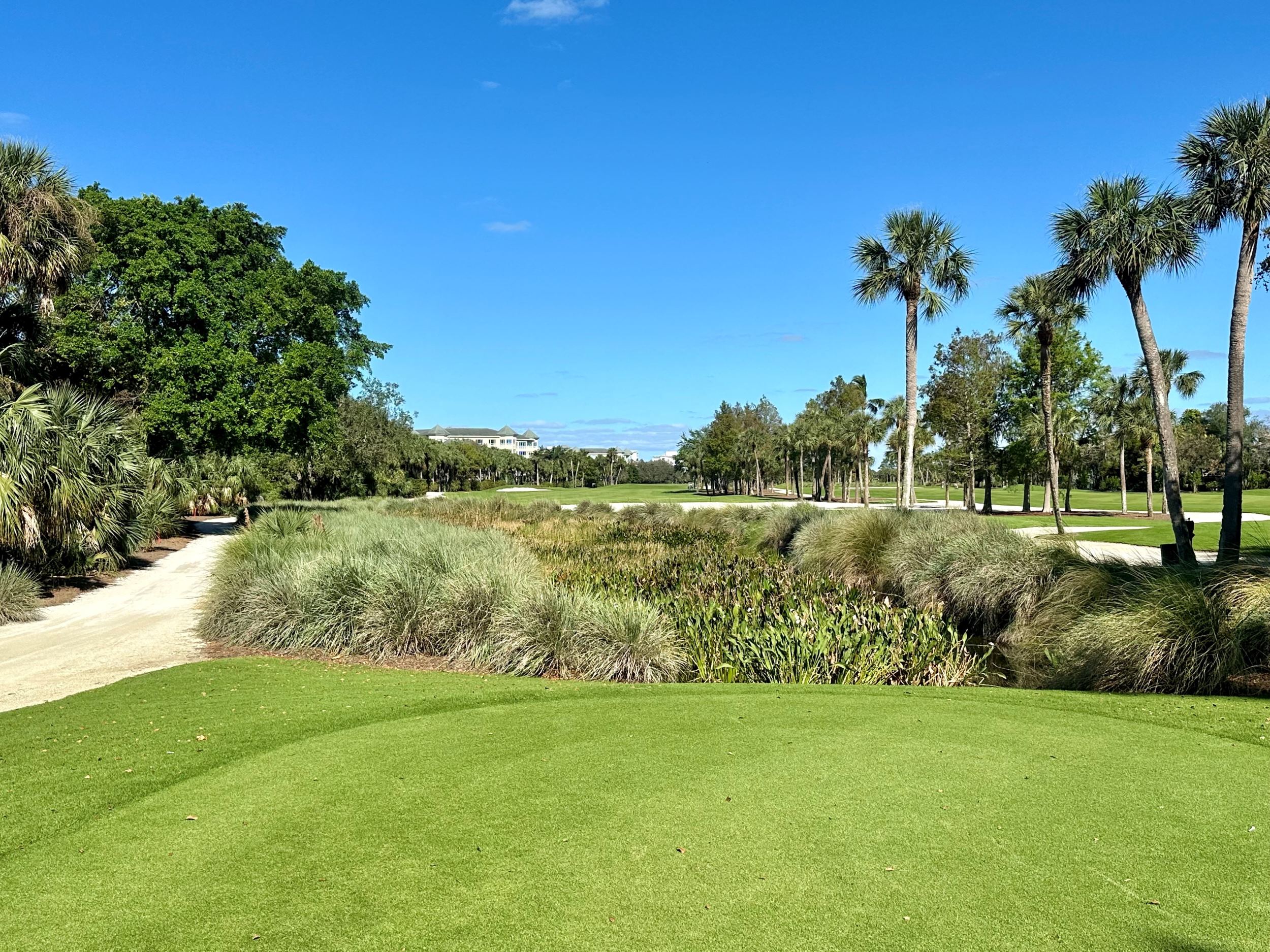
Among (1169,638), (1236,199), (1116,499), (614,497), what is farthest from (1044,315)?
(614,497)

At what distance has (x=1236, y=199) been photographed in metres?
14.6

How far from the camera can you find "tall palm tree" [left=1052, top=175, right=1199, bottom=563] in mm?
16656

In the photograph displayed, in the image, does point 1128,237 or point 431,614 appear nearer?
point 431,614

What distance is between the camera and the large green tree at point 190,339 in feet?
75.0

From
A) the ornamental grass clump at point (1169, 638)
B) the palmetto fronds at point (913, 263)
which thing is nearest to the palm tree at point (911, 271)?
the palmetto fronds at point (913, 263)

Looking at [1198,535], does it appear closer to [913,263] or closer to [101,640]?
[913,263]

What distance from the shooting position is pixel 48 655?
888 cm

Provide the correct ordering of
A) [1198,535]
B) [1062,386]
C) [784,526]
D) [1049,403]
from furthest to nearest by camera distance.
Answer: [1062,386]
[1049,403]
[1198,535]
[784,526]

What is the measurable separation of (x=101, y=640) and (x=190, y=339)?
17.0m

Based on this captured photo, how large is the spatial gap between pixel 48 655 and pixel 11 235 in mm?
13598

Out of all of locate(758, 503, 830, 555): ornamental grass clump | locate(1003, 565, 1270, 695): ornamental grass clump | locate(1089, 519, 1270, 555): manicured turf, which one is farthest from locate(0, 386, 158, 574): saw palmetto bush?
locate(1089, 519, 1270, 555): manicured turf

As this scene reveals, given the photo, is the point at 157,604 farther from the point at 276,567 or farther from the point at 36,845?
the point at 36,845

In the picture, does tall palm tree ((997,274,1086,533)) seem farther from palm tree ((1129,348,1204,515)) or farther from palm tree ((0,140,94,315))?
palm tree ((0,140,94,315))

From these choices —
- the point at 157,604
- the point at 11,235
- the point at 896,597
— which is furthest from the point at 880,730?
the point at 11,235
